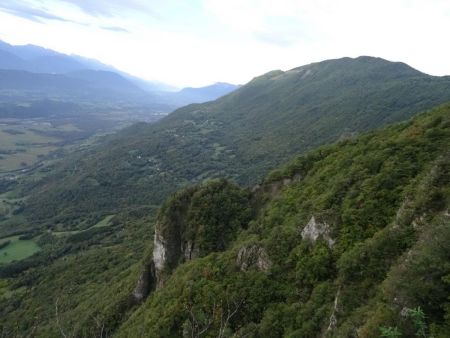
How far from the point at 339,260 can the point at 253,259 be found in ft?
36.0

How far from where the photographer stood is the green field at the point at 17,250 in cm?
14900

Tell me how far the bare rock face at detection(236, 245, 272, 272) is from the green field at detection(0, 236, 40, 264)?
13911 centimetres

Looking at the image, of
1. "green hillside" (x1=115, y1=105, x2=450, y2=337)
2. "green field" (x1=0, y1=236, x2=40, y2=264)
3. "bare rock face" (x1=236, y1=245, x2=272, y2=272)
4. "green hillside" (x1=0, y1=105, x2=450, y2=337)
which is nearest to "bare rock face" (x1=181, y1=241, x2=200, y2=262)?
"green hillside" (x1=0, y1=105, x2=450, y2=337)

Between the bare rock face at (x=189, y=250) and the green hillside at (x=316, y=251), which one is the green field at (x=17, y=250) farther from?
the bare rock face at (x=189, y=250)

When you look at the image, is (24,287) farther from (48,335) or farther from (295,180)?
(295,180)

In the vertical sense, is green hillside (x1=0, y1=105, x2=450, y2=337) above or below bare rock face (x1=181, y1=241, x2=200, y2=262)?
above

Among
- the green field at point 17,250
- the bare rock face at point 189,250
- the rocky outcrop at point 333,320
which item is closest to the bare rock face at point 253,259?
the rocky outcrop at point 333,320

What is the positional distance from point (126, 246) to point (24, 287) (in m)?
32.4

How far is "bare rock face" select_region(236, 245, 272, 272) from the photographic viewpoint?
33.8m

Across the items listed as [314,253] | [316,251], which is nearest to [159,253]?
[314,253]

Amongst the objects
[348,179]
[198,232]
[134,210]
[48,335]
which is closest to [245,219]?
[198,232]

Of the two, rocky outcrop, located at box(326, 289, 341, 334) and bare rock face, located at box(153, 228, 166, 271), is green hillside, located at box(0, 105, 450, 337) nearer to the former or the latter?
rocky outcrop, located at box(326, 289, 341, 334)

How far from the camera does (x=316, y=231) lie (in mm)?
31047

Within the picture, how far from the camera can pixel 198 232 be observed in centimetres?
5091
